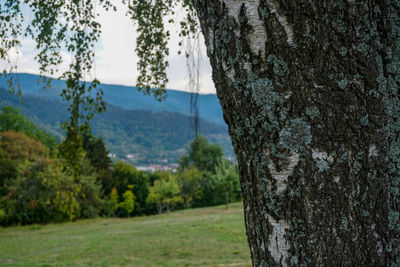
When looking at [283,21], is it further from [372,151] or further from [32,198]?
[32,198]

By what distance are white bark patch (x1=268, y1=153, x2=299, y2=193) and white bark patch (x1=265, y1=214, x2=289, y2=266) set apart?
11 centimetres

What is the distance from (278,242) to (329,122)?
441 mm

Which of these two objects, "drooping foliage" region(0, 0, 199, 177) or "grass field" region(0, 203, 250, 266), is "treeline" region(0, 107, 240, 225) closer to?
"grass field" region(0, 203, 250, 266)

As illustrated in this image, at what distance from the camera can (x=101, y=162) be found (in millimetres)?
42688

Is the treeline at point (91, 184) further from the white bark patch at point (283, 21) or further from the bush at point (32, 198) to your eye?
the white bark patch at point (283, 21)

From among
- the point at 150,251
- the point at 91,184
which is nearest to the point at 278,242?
the point at 150,251

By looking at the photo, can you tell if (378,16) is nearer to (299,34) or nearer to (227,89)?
(299,34)

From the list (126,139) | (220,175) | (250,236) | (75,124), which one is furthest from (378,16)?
(126,139)

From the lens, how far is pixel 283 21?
45.2 inches

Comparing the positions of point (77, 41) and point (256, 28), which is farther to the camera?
point (77, 41)

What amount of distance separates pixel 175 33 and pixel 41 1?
5.14ft

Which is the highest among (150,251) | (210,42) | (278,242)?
(210,42)

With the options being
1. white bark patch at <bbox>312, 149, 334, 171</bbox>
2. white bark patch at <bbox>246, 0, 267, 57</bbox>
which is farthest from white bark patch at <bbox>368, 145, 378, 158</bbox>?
white bark patch at <bbox>246, 0, 267, 57</bbox>

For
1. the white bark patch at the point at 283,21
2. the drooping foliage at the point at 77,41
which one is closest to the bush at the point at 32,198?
the drooping foliage at the point at 77,41
